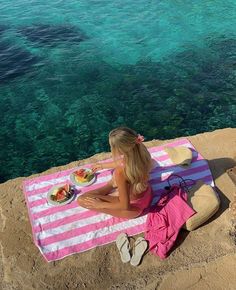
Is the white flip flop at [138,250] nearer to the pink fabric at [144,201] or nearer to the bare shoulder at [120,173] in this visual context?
the pink fabric at [144,201]

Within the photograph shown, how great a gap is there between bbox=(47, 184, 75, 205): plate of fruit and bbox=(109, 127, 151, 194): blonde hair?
4.32ft

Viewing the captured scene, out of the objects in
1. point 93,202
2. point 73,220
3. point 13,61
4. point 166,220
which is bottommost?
point 13,61

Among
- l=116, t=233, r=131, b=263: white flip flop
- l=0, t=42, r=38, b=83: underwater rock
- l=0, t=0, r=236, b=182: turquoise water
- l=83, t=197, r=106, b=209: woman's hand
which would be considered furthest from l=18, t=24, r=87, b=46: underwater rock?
l=116, t=233, r=131, b=263: white flip flop

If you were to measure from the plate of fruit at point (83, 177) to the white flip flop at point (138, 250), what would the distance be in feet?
5.04

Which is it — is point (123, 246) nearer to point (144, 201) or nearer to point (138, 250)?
point (138, 250)

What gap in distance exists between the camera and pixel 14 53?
557 inches

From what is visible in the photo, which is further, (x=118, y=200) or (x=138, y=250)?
(x=118, y=200)

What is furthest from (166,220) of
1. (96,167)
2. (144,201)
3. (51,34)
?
(51,34)

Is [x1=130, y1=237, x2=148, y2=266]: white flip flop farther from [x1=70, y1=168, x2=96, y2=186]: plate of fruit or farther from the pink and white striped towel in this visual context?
[x1=70, y1=168, x2=96, y2=186]: plate of fruit

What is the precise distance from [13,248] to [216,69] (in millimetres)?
9167

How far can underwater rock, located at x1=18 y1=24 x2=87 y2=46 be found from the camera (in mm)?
14977

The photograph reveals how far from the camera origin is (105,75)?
12367 millimetres

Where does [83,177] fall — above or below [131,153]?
below

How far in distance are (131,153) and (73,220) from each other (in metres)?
1.65
